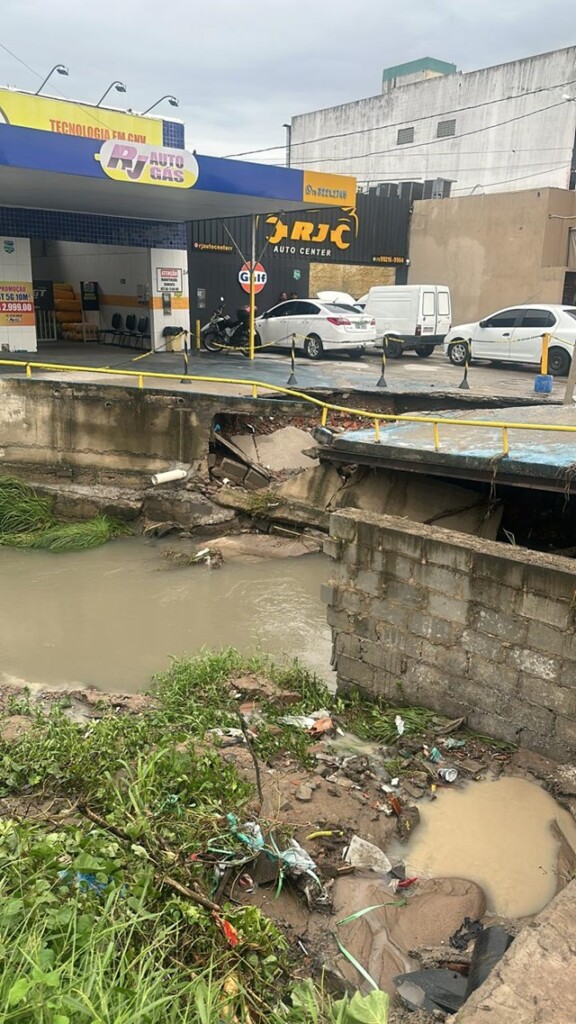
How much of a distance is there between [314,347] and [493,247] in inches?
399

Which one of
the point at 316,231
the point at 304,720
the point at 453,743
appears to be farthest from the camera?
the point at 316,231

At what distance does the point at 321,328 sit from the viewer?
19938mm

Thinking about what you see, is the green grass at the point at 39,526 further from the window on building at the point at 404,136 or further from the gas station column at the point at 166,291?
the window on building at the point at 404,136

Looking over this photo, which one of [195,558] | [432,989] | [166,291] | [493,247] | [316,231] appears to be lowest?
[195,558]

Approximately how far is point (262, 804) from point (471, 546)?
253 centimetres

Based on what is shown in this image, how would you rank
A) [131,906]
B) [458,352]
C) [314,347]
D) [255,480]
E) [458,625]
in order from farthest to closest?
[458,352] → [314,347] → [255,480] → [458,625] → [131,906]

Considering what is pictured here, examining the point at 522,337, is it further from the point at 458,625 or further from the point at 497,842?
the point at 497,842

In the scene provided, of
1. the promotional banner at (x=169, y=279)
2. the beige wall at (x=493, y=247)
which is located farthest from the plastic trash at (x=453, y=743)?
the beige wall at (x=493, y=247)

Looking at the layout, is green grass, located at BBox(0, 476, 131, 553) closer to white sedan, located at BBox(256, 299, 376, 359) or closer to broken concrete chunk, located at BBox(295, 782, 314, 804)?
broken concrete chunk, located at BBox(295, 782, 314, 804)

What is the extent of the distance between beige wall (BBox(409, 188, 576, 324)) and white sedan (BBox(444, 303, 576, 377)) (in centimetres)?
616

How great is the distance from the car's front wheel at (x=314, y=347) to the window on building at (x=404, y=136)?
2691 cm

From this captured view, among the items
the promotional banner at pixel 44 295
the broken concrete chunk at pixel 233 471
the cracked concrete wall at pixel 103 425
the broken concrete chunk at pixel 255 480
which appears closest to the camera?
the broken concrete chunk at pixel 255 480

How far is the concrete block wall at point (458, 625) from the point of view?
560 cm

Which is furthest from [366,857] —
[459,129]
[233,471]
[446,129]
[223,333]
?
[446,129]
